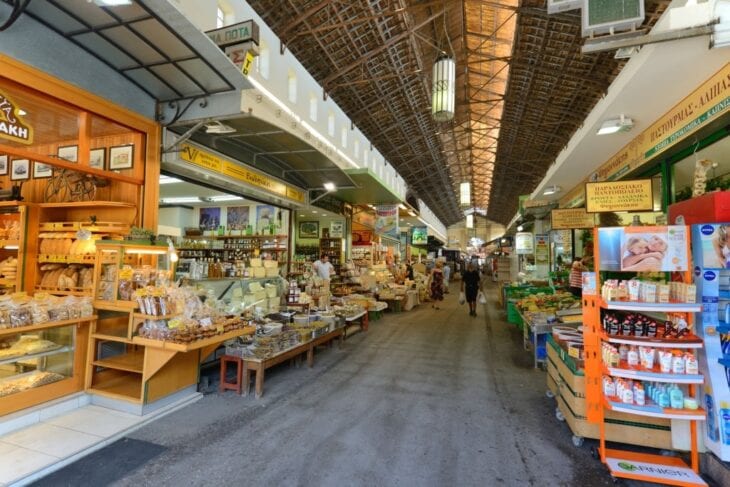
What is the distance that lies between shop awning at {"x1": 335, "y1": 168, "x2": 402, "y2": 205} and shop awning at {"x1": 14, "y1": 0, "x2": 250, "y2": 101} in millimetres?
4174

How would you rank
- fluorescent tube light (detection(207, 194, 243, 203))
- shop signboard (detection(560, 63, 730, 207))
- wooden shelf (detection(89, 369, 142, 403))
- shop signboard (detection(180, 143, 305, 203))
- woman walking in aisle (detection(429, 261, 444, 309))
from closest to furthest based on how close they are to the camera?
shop signboard (detection(560, 63, 730, 207)) < wooden shelf (detection(89, 369, 142, 403)) < shop signboard (detection(180, 143, 305, 203)) < fluorescent tube light (detection(207, 194, 243, 203)) < woman walking in aisle (detection(429, 261, 444, 309))

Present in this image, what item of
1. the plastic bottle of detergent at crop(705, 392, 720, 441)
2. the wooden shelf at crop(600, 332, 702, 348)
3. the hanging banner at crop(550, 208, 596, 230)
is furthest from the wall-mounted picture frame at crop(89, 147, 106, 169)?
the hanging banner at crop(550, 208, 596, 230)

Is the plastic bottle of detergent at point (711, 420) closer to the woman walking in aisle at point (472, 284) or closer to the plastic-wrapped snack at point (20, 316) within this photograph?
the plastic-wrapped snack at point (20, 316)

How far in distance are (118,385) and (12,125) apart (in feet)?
9.49

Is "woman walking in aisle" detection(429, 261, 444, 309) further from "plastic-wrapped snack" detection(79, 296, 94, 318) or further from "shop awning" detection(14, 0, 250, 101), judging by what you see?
"plastic-wrapped snack" detection(79, 296, 94, 318)

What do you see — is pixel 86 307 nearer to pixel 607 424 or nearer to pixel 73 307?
pixel 73 307

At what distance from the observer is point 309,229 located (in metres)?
13.2

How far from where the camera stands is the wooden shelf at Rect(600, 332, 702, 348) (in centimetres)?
287

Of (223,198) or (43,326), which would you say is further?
(223,198)

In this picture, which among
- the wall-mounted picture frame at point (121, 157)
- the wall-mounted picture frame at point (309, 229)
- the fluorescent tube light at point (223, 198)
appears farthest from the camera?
the wall-mounted picture frame at point (309, 229)

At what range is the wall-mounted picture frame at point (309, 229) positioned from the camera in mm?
13078

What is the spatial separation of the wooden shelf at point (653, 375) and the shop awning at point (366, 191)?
624cm

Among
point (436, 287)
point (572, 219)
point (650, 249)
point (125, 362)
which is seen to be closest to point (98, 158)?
point (125, 362)

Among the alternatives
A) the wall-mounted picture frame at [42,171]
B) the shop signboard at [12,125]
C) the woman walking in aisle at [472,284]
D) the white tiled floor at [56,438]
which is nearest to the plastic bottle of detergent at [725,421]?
the white tiled floor at [56,438]
